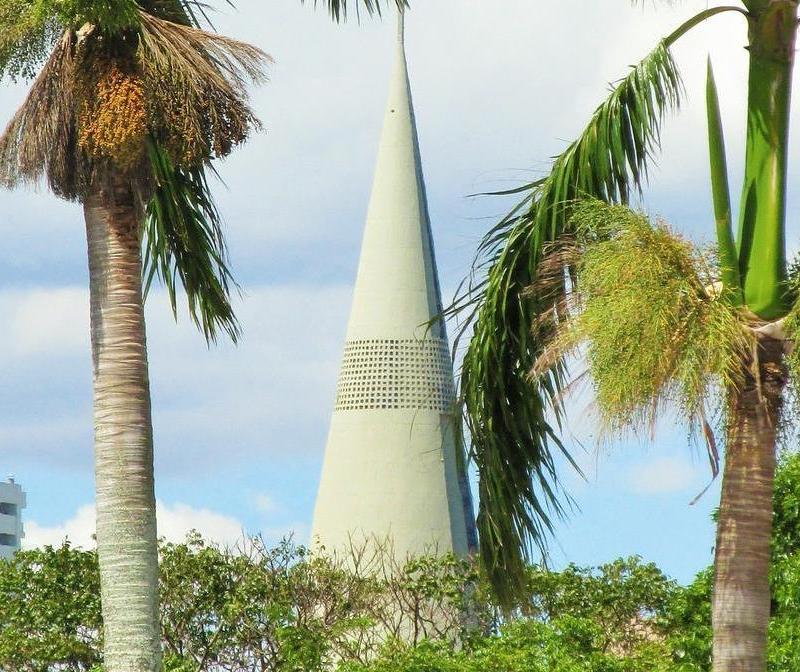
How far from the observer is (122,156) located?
1214 centimetres

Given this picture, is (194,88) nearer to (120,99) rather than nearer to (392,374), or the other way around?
(120,99)

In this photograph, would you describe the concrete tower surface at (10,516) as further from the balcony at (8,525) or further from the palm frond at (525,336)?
the palm frond at (525,336)

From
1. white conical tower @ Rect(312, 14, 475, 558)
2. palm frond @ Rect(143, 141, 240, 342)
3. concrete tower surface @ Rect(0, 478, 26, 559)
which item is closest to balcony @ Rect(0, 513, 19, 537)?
concrete tower surface @ Rect(0, 478, 26, 559)

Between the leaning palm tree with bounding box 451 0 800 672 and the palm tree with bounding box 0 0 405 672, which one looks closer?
the leaning palm tree with bounding box 451 0 800 672

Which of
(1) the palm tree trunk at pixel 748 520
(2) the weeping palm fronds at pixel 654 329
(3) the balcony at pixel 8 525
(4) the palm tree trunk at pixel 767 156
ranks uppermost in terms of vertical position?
(3) the balcony at pixel 8 525

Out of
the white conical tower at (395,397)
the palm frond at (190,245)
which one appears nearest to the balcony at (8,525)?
the white conical tower at (395,397)

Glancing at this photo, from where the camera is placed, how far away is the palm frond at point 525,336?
11.4 m

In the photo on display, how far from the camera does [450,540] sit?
52.4 metres

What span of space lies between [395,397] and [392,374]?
0.89m

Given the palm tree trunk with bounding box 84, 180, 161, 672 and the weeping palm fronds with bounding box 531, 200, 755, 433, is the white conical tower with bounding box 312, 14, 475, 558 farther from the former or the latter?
the weeping palm fronds with bounding box 531, 200, 755, 433

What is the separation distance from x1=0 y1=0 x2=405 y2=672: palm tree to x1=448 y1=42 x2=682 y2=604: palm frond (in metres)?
2.01

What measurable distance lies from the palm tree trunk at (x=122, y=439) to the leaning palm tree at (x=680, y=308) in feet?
8.47

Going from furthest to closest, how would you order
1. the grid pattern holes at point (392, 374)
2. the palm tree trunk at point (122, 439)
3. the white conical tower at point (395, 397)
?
the grid pattern holes at point (392, 374)
the white conical tower at point (395, 397)
the palm tree trunk at point (122, 439)

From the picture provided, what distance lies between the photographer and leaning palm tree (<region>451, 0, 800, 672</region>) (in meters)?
9.65
